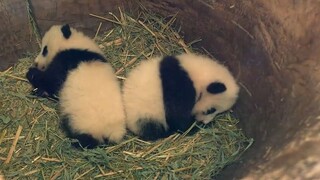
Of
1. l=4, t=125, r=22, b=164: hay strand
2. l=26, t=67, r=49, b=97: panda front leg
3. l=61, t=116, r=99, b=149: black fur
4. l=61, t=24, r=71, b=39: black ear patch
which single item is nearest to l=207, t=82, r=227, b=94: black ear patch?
l=61, t=116, r=99, b=149: black fur

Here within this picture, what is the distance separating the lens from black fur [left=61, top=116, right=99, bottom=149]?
274 centimetres

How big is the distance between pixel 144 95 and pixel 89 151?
45 cm

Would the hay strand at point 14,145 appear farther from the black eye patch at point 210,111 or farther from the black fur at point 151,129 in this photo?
the black eye patch at point 210,111

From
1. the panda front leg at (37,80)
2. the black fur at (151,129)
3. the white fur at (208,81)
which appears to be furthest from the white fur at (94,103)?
the white fur at (208,81)

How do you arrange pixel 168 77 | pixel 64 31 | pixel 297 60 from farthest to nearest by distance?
pixel 64 31
pixel 168 77
pixel 297 60

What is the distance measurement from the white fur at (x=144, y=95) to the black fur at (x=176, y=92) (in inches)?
1.5

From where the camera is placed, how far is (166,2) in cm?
330

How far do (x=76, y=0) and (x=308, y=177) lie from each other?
2062mm

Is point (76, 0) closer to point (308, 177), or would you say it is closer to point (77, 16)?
point (77, 16)

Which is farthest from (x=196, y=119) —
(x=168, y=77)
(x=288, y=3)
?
(x=288, y=3)

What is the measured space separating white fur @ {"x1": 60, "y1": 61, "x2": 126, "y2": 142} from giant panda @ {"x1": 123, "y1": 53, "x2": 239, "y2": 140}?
0.26 feet

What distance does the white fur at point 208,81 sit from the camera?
274cm

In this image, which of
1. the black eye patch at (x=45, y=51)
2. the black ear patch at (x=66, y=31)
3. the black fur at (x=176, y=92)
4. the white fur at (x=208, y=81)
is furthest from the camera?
the black eye patch at (x=45, y=51)

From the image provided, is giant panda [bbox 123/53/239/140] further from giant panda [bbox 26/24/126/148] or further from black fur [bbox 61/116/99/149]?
black fur [bbox 61/116/99/149]
